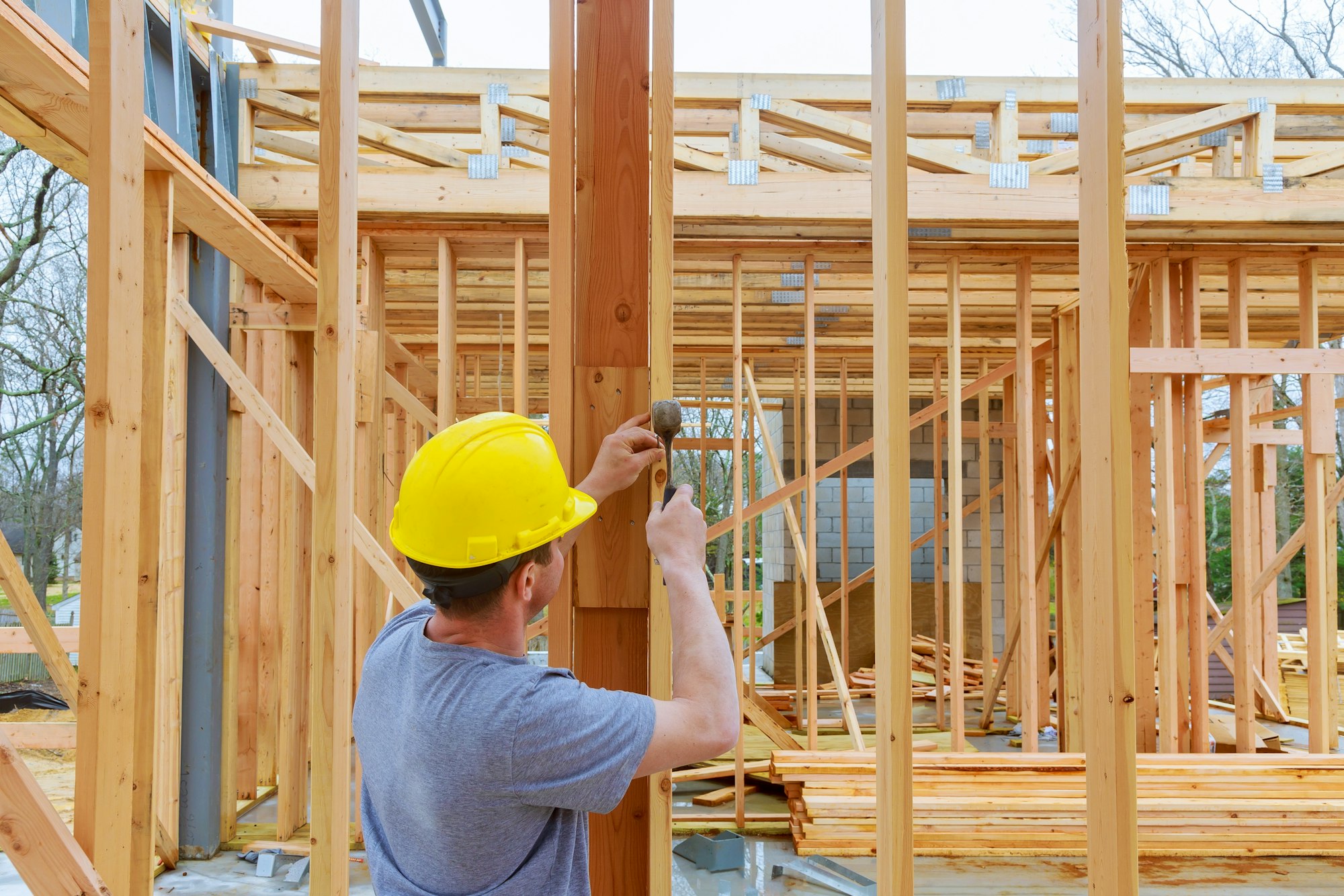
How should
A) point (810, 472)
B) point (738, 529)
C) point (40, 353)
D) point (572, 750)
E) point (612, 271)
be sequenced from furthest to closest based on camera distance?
point (40, 353)
point (810, 472)
point (738, 529)
point (612, 271)
point (572, 750)

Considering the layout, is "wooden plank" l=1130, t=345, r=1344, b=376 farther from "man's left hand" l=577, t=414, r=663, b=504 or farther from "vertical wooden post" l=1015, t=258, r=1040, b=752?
"man's left hand" l=577, t=414, r=663, b=504

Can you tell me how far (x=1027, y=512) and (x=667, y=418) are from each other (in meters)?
5.30

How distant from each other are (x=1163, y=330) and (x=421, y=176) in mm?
4813

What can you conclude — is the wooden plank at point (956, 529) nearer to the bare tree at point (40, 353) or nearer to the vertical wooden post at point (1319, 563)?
the vertical wooden post at point (1319, 563)

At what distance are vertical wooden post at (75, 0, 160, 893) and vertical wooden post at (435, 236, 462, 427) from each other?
3.61 metres

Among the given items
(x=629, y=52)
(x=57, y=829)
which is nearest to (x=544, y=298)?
(x=629, y=52)

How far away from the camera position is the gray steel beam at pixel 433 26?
282 inches

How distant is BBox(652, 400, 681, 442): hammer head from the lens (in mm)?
1593

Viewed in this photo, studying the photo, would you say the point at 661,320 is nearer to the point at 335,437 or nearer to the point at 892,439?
the point at 892,439

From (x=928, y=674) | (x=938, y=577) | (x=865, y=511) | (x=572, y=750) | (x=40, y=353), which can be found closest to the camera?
(x=572, y=750)

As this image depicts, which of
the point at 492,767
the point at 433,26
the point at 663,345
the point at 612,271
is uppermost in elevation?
the point at 433,26

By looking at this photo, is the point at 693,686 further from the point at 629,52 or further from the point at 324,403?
the point at 629,52

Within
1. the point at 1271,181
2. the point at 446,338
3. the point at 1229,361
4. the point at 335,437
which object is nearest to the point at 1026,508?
the point at 1229,361

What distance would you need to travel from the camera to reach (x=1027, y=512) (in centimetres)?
625
